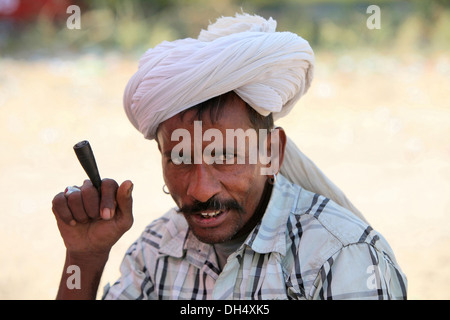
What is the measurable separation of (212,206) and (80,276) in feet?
1.94

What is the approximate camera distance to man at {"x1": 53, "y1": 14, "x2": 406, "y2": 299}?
210cm

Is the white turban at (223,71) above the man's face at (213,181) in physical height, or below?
above

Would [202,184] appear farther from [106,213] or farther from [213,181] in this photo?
[106,213]

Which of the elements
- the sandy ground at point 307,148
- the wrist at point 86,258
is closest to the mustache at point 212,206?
the wrist at point 86,258

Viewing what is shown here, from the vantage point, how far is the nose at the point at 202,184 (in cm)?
215

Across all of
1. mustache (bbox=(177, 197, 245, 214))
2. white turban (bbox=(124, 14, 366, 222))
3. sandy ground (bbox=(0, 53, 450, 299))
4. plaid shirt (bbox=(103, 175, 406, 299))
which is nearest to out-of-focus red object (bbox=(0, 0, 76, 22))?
sandy ground (bbox=(0, 53, 450, 299))

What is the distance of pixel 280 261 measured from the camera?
216 cm

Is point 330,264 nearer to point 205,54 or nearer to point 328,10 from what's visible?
point 205,54

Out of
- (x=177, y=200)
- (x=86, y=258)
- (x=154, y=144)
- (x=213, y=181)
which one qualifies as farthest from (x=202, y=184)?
(x=154, y=144)

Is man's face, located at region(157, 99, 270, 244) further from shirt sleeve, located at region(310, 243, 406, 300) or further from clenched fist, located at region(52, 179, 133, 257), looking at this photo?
shirt sleeve, located at region(310, 243, 406, 300)

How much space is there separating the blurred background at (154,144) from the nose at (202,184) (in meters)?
1.69

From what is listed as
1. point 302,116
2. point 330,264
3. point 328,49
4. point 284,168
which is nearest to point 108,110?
point 302,116

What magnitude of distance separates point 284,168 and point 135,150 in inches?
206

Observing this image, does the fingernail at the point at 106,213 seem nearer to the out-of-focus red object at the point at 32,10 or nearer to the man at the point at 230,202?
the man at the point at 230,202
